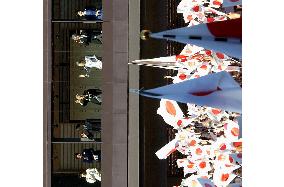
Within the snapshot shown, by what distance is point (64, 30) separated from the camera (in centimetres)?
1143

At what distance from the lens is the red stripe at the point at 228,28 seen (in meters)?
6.47

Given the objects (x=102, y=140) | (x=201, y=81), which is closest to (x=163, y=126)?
(x=102, y=140)

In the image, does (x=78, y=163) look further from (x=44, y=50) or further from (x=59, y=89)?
(x=44, y=50)

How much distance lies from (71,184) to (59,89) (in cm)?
220

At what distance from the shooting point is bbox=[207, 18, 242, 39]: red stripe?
6470mm

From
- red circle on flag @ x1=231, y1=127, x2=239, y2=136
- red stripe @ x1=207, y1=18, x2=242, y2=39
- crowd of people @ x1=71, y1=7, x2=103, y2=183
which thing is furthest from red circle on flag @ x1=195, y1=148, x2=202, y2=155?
crowd of people @ x1=71, y1=7, x2=103, y2=183

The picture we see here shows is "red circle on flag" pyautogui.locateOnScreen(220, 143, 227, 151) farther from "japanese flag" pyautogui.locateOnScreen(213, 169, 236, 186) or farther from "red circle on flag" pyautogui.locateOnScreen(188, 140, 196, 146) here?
"red circle on flag" pyautogui.locateOnScreen(188, 140, 196, 146)

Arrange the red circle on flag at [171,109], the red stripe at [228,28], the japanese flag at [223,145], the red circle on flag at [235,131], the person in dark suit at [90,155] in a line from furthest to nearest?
the person in dark suit at [90,155]
the red circle on flag at [171,109]
the japanese flag at [223,145]
the red circle on flag at [235,131]
the red stripe at [228,28]

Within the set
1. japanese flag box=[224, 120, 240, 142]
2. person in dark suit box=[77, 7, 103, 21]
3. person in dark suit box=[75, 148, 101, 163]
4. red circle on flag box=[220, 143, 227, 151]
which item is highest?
person in dark suit box=[77, 7, 103, 21]

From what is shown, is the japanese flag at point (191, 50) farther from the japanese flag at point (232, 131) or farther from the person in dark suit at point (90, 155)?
the person in dark suit at point (90, 155)

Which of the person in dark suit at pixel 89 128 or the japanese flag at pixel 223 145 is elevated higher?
the japanese flag at pixel 223 145

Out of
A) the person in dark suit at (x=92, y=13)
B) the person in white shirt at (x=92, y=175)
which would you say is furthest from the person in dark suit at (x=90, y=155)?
the person in dark suit at (x=92, y=13)
